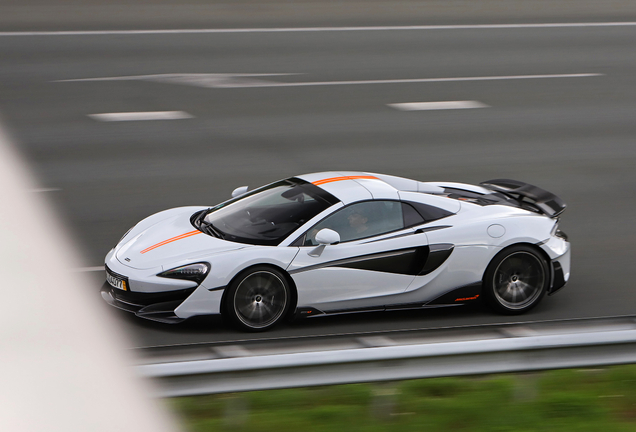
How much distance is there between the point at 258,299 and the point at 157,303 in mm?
810

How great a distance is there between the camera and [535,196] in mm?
7879

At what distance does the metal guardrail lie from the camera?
453cm

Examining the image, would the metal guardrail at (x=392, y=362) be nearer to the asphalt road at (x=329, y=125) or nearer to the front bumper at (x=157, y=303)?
the front bumper at (x=157, y=303)

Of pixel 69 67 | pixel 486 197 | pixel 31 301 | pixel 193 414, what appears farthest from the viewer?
pixel 69 67

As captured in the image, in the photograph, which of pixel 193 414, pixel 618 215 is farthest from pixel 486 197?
pixel 193 414

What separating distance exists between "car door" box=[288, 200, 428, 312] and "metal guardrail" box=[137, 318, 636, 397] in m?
1.92

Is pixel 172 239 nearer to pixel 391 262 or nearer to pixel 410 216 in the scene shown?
pixel 391 262

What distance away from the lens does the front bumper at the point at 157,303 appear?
21.6 feet

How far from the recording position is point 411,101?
14.3m

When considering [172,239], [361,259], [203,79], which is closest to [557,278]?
[361,259]

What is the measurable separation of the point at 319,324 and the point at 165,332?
4.19 ft

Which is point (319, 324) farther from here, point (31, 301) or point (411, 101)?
point (411, 101)

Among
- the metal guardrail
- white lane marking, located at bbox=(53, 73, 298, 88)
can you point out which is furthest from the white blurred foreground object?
white lane marking, located at bbox=(53, 73, 298, 88)

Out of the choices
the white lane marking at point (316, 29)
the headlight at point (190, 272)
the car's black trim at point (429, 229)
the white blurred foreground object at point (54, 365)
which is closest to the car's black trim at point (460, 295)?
the car's black trim at point (429, 229)
